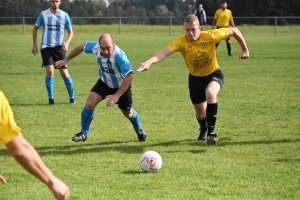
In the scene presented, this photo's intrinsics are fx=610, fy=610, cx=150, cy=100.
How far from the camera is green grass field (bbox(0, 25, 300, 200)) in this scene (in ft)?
19.2

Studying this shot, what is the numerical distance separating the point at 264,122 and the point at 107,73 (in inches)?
117

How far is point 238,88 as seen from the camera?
13.6 meters

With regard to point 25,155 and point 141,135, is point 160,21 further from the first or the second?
point 25,155

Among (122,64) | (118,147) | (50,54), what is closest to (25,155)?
(122,64)

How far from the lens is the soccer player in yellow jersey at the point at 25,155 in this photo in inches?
126

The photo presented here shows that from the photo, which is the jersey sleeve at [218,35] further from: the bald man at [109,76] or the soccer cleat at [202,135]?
the soccer cleat at [202,135]

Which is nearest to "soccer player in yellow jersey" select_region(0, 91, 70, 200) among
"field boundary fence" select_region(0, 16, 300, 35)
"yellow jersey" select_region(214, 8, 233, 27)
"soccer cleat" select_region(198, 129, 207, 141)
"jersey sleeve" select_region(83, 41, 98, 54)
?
"jersey sleeve" select_region(83, 41, 98, 54)

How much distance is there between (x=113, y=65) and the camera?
7.57 metres

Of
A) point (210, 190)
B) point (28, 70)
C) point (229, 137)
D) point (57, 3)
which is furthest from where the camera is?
point (28, 70)

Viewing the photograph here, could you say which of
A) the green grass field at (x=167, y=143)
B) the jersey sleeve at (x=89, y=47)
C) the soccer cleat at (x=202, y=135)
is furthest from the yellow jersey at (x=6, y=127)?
the soccer cleat at (x=202, y=135)

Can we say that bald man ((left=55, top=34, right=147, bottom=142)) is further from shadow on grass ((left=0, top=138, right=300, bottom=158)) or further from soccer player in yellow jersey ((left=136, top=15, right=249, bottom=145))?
soccer player in yellow jersey ((left=136, top=15, right=249, bottom=145))

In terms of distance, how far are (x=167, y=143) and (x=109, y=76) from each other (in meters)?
1.17

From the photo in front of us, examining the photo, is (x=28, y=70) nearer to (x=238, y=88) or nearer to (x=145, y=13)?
(x=238, y=88)

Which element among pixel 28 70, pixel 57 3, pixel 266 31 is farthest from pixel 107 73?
pixel 266 31
